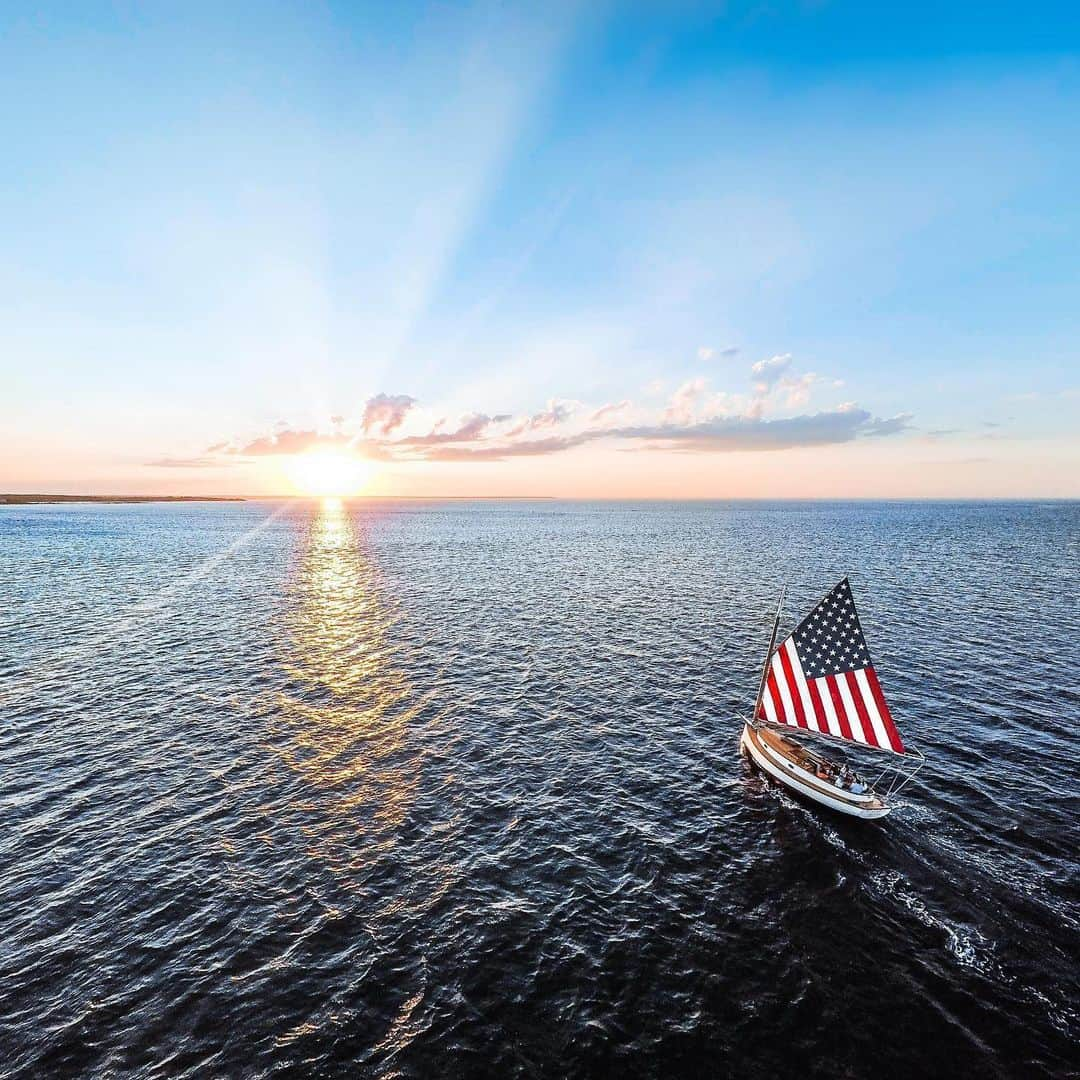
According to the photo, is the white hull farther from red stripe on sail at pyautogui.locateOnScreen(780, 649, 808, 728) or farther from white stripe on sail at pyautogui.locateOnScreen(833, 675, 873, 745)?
white stripe on sail at pyautogui.locateOnScreen(833, 675, 873, 745)

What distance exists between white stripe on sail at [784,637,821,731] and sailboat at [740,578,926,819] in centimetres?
5

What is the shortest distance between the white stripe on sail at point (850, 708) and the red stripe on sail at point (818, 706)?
3.40 feet

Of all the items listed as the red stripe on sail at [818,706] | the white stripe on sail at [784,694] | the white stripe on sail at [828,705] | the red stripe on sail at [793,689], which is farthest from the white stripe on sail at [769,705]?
the white stripe on sail at [828,705]

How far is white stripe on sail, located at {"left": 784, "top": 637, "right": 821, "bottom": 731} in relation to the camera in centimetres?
3144

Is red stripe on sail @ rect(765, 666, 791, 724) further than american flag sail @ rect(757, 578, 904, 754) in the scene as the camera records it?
Yes

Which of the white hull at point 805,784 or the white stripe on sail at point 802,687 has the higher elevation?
the white stripe on sail at point 802,687

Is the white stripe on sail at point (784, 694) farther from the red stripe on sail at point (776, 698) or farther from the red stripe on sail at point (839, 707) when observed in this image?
the red stripe on sail at point (839, 707)

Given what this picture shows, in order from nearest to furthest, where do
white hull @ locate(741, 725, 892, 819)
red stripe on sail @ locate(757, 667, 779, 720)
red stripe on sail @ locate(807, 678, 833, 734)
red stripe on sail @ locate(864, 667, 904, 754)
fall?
white hull @ locate(741, 725, 892, 819) → red stripe on sail @ locate(864, 667, 904, 754) → red stripe on sail @ locate(807, 678, 833, 734) → red stripe on sail @ locate(757, 667, 779, 720)

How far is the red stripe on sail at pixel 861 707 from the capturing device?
97.0ft

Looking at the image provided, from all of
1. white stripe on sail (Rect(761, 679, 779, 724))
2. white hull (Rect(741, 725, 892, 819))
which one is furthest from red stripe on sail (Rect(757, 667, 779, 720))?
white hull (Rect(741, 725, 892, 819))

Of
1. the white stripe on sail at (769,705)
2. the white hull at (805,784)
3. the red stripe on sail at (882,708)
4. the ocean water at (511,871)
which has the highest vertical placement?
the red stripe on sail at (882,708)

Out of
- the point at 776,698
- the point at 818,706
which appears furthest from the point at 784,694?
the point at 818,706

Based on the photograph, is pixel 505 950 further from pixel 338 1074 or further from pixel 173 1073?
pixel 173 1073

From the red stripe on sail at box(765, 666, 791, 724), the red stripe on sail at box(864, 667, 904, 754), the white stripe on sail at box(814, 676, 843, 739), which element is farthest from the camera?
the red stripe on sail at box(765, 666, 791, 724)
